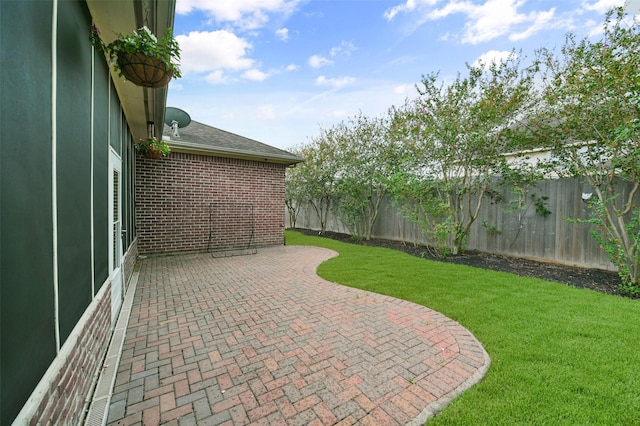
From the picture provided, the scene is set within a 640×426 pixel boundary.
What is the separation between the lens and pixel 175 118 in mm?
7664

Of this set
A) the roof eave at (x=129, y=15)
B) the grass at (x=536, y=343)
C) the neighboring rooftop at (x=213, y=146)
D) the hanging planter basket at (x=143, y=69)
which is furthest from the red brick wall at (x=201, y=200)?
the hanging planter basket at (x=143, y=69)

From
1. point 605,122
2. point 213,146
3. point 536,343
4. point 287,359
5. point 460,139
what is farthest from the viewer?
point 213,146

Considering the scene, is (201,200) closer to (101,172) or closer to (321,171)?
(101,172)

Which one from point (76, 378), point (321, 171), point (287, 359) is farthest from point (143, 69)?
point (321, 171)

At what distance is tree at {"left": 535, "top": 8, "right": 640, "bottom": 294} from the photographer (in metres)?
4.25

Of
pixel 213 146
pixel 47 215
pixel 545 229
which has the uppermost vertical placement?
pixel 213 146

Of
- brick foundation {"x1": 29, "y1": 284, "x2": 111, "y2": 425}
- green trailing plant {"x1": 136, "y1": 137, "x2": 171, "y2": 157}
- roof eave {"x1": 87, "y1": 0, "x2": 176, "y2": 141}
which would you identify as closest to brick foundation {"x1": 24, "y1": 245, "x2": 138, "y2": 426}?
brick foundation {"x1": 29, "y1": 284, "x2": 111, "y2": 425}

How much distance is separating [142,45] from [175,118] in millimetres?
6176

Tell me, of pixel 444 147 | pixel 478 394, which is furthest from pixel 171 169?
pixel 478 394

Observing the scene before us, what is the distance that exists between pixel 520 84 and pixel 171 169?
27.3ft

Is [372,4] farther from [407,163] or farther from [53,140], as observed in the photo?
[53,140]

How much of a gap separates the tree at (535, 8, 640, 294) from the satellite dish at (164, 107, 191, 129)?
8.47 meters

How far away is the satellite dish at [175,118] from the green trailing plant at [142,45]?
5.76 meters

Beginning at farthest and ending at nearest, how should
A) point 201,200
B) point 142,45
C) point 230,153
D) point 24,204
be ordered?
point 230,153, point 201,200, point 142,45, point 24,204
